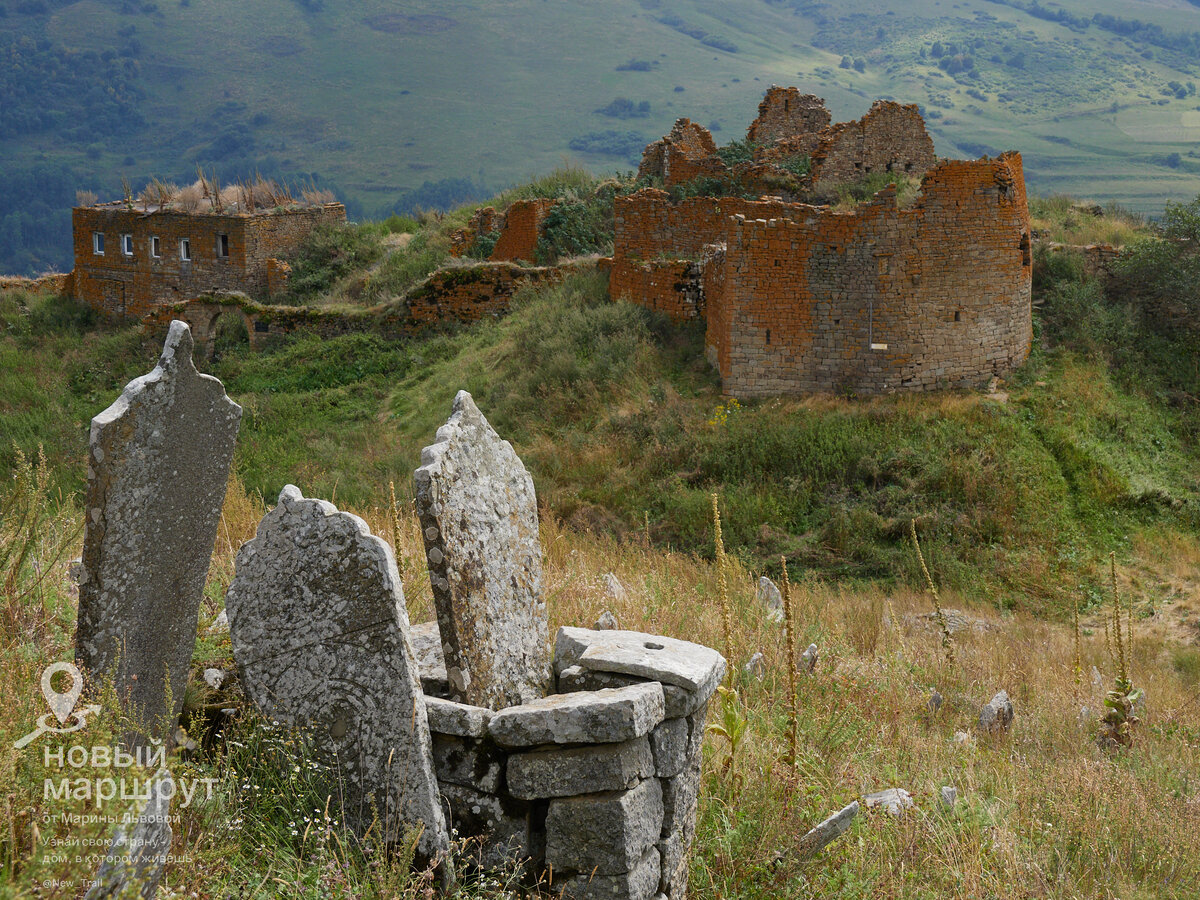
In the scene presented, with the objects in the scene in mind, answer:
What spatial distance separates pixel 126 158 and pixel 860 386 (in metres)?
98.1

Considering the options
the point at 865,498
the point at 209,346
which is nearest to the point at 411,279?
the point at 209,346

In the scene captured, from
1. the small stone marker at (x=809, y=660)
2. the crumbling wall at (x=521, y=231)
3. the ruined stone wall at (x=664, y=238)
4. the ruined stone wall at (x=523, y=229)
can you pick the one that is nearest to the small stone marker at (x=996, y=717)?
the small stone marker at (x=809, y=660)

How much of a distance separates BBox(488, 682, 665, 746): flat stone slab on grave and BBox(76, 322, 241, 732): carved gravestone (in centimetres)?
111

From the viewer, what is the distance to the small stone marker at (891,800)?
4.52 metres

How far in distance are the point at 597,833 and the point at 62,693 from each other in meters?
1.85

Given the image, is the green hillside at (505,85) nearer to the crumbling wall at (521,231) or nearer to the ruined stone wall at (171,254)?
the crumbling wall at (521,231)

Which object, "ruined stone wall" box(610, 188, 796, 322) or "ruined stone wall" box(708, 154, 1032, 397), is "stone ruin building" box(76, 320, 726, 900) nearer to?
"ruined stone wall" box(708, 154, 1032, 397)

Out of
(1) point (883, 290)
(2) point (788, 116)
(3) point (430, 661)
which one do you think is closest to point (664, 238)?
(1) point (883, 290)

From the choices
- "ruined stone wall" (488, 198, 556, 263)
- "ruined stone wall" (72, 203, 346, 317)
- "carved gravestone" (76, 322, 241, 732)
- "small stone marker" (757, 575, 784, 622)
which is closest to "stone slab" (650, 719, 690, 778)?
"carved gravestone" (76, 322, 241, 732)

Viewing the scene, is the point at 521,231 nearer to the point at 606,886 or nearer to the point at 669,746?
the point at 669,746

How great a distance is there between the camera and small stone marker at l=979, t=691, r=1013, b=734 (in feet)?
20.6

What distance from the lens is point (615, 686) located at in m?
3.99

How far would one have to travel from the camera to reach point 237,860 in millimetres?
3328

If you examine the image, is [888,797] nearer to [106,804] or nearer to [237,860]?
[237,860]
